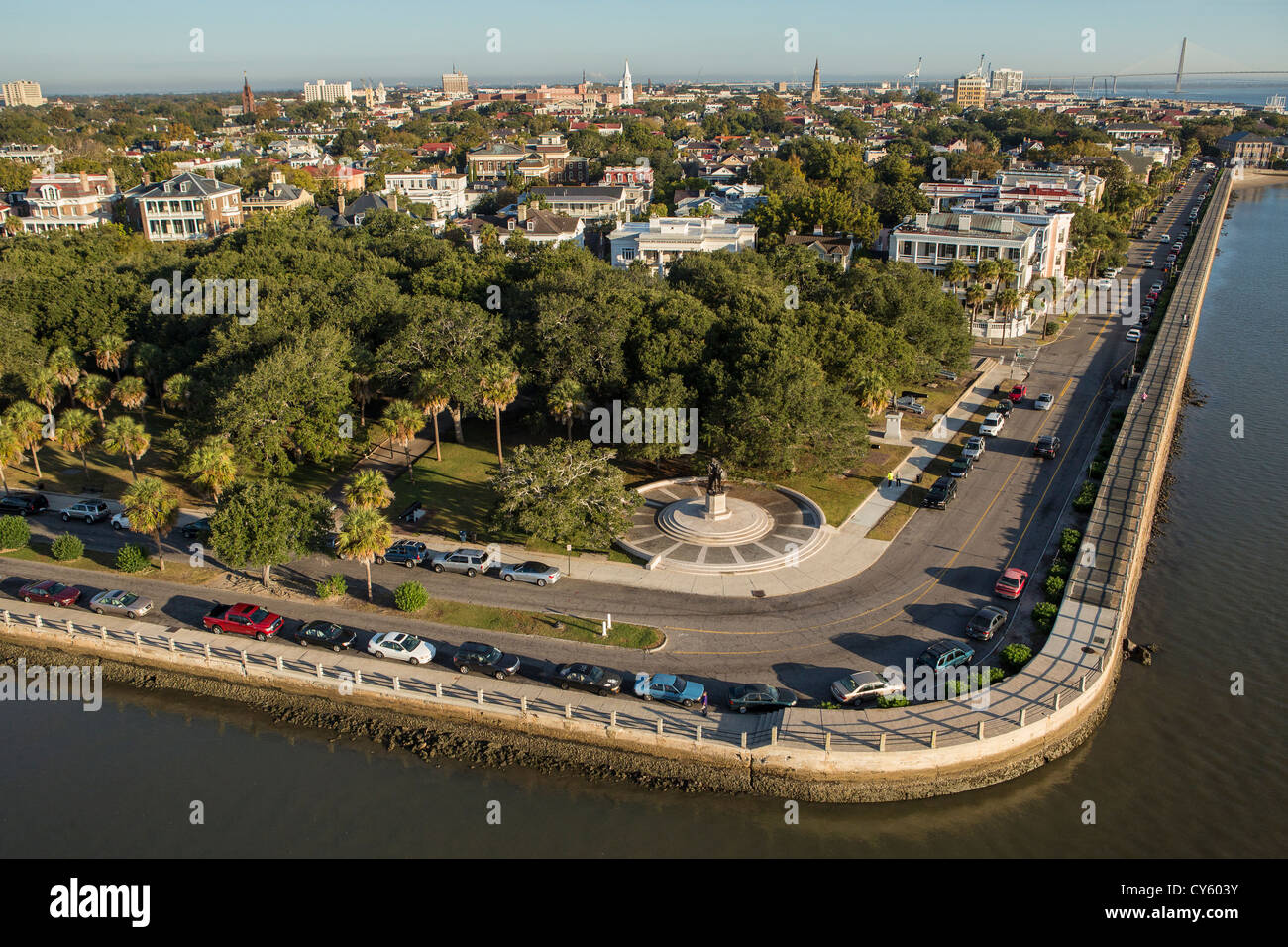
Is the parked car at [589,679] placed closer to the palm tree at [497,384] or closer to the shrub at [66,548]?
the palm tree at [497,384]

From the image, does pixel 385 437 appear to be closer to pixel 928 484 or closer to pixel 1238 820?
pixel 928 484

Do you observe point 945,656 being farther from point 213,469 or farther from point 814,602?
point 213,469

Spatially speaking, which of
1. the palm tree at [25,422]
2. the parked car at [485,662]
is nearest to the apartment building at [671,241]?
the palm tree at [25,422]

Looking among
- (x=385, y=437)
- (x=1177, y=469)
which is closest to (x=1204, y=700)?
(x=1177, y=469)

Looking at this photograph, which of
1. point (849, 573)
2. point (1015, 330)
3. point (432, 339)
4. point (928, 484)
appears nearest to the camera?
point (849, 573)

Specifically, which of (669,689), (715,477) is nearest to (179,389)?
(715,477)
